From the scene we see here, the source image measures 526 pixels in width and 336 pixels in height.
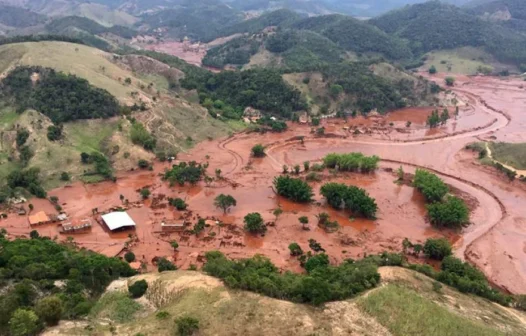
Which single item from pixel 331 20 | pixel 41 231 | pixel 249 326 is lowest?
pixel 41 231

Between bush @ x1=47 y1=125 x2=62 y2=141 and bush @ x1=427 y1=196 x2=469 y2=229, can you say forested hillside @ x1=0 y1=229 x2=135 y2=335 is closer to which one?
bush @ x1=47 y1=125 x2=62 y2=141

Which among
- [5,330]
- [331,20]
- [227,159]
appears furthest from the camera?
[331,20]

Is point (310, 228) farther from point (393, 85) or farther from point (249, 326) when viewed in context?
point (393, 85)

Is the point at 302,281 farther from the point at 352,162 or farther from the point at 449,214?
the point at 352,162

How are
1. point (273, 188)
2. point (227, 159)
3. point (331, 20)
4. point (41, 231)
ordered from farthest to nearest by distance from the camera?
point (331, 20), point (227, 159), point (273, 188), point (41, 231)

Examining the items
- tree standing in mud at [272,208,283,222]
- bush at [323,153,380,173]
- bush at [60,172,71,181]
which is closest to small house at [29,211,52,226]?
bush at [60,172,71,181]

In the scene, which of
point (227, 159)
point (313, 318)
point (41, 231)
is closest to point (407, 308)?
point (313, 318)
